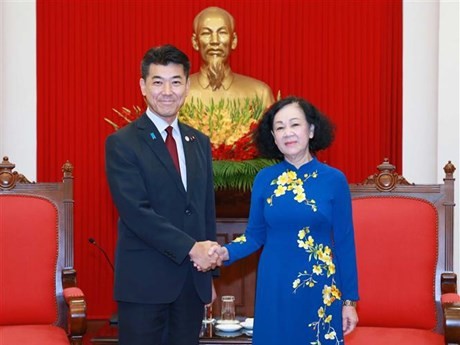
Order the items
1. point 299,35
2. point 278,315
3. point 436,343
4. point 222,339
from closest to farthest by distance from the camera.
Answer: point 278,315, point 436,343, point 222,339, point 299,35

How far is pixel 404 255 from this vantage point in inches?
117

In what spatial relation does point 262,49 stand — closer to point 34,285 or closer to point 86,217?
point 86,217

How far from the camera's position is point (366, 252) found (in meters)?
3.00

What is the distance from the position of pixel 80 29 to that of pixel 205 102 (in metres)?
1.09

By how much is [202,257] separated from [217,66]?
6.76 feet

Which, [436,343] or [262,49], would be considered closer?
[436,343]

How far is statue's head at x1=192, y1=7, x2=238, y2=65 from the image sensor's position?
4.11 meters

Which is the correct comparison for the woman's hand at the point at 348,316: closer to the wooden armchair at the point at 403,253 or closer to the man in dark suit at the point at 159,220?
the man in dark suit at the point at 159,220

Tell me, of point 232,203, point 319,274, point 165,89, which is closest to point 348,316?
point 319,274

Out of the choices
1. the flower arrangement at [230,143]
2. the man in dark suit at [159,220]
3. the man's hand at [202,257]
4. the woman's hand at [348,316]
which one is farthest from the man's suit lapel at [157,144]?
the flower arrangement at [230,143]

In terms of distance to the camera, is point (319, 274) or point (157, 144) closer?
point (319, 274)

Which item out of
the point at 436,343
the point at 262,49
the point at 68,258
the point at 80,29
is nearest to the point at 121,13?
the point at 80,29

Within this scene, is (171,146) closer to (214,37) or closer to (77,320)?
(77,320)

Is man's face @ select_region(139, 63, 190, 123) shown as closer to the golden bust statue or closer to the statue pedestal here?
the statue pedestal
